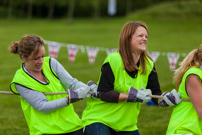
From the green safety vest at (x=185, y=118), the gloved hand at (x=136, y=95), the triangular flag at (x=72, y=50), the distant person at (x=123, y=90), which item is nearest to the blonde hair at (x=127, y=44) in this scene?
the distant person at (x=123, y=90)

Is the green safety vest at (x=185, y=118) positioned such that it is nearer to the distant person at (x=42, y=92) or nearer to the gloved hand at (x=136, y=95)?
the gloved hand at (x=136, y=95)

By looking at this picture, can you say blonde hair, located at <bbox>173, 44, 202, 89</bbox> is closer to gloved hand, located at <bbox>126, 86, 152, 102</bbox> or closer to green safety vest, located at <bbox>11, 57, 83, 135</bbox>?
gloved hand, located at <bbox>126, 86, 152, 102</bbox>

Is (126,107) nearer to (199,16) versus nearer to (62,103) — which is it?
(62,103)

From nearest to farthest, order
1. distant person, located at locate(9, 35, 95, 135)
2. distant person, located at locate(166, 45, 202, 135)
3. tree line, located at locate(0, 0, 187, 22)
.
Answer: distant person, located at locate(166, 45, 202, 135), distant person, located at locate(9, 35, 95, 135), tree line, located at locate(0, 0, 187, 22)

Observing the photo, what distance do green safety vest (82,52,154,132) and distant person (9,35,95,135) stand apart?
0.59 ft

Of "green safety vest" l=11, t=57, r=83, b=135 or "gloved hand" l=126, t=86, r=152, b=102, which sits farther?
"green safety vest" l=11, t=57, r=83, b=135

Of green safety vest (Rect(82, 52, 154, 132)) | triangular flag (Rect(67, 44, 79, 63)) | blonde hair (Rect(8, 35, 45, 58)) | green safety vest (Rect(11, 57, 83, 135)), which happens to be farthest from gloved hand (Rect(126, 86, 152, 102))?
triangular flag (Rect(67, 44, 79, 63))

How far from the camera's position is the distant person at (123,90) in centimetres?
338

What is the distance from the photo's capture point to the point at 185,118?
11.1ft

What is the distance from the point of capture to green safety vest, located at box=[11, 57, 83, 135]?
344 centimetres

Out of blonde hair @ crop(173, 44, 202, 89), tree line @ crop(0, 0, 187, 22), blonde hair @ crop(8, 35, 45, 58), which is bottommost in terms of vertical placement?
blonde hair @ crop(173, 44, 202, 89)

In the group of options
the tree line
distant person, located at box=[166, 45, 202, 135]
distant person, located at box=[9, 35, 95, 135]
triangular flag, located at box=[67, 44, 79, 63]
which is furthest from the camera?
the tree line

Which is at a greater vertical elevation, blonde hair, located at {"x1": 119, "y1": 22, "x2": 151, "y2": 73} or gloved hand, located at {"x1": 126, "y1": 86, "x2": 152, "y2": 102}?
blonde hair, located at {"x1": 119, "y1": 22, "x2": 151, "y2": 73}

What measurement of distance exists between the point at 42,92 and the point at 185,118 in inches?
56.7
